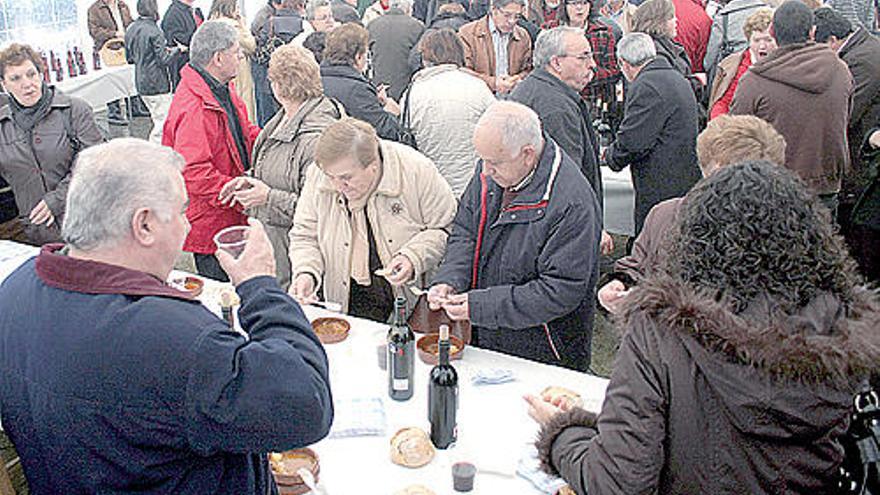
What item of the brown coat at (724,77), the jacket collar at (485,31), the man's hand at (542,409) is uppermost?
the jacket collar at (485,31)

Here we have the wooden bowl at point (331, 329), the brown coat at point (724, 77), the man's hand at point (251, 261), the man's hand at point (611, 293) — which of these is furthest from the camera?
the brown coat at point (724, 77)

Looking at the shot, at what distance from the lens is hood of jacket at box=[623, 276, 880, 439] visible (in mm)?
1308

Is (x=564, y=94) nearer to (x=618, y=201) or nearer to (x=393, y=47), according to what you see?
(x=618, y=201)

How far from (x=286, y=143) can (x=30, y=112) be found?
4.32ft

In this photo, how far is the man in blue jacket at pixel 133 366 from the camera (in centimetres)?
142

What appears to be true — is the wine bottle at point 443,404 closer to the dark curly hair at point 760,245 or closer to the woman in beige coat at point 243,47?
the dark curly hair at point 760,245

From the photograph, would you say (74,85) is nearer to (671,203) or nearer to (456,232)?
(456,232)

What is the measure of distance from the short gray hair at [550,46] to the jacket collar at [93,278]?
8.84 feet

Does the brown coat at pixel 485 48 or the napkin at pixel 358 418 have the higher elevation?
the brown coat at pixel 485 48

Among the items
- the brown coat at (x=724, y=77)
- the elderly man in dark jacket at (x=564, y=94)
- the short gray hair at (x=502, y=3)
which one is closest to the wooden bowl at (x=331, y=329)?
the elderly man in dark jacket at (x=564, y=94)

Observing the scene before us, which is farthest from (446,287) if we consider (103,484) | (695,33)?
(695,33)

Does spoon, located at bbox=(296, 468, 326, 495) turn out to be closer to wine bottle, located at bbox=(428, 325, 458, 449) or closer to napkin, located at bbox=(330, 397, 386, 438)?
napkin, located at bbox=(330, 397, 386, 438)

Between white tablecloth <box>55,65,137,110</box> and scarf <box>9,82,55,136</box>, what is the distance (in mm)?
3260

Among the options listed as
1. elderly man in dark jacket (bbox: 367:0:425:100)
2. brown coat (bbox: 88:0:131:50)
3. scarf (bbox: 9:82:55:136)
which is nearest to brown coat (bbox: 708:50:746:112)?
elderly man in dark jacket (bbox: 367:0:425:100)
